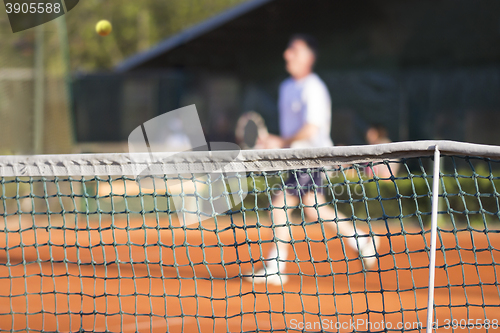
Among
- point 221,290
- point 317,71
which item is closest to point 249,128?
point 317,71

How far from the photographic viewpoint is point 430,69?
935 cm

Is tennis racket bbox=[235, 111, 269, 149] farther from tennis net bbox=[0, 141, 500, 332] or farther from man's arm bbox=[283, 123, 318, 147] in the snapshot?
man's arm bbox=[283, 123, 318, 147]

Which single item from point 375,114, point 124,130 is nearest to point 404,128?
point 375,114

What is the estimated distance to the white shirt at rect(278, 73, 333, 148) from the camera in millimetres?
3941

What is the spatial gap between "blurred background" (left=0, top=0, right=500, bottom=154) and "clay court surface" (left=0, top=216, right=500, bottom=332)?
346 centimetres

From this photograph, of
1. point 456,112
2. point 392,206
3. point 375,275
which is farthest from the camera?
point 456,112

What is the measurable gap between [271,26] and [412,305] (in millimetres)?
7544

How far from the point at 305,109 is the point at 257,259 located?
1324 mm

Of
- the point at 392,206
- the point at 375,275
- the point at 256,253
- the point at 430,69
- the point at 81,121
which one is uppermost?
the point at 81,121

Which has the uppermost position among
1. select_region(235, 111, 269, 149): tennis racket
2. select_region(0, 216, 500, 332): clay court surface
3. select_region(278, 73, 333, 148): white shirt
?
select_region(235, 111, 269, 149): tennis racket

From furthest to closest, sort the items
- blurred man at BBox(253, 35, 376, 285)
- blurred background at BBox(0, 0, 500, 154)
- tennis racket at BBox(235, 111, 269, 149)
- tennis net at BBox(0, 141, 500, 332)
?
tennis racket at BBox(235, 111, 269, 149) → blurred background at BBox(0, 0, 500, 154) → blurred man at BBox(253, 35, 376, 285) → tennis net at BBox(0, 141, 500, 332)

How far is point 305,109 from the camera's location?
3945 mm

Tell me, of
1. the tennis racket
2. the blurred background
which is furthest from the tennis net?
the tennis racket

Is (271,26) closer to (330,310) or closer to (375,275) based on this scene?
(375,275)
